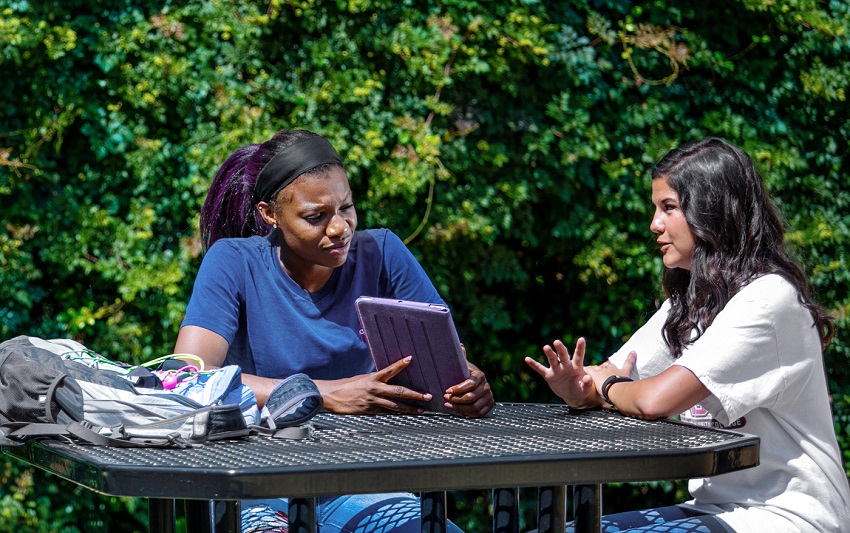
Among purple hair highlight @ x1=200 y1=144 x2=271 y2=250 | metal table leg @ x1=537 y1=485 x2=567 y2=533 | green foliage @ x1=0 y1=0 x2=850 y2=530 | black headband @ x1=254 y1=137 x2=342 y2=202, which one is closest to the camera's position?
metal table leg @ x1=537 y1=485 x2=567 y2=533

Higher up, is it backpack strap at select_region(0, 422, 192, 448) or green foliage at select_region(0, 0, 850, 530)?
green foliage at select_region(0, 0, 850, 530)

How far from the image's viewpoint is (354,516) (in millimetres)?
2570

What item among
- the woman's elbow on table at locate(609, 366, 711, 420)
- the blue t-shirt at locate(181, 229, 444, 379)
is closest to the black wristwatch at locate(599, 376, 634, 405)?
the woman's elbow on table at locate(609, 366, 711, 420)

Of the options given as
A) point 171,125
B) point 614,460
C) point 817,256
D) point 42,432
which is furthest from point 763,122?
point 42,432

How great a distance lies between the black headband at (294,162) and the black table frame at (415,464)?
33.5 inches

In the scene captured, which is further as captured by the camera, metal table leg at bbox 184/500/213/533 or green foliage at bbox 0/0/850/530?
green foliage at bbox 0/0/850/530

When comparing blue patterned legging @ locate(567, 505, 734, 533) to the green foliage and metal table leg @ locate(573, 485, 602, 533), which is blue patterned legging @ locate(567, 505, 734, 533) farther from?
the green foliage

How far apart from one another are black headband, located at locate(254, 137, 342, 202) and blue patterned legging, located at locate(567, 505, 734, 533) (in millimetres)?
1216

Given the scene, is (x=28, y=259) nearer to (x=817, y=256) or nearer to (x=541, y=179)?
(x=541, y=179)

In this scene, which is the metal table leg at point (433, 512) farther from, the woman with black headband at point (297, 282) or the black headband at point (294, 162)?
the black headband at point (294, 162)

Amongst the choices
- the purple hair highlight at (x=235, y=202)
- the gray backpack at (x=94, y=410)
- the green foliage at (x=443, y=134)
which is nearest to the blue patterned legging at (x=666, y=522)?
the gray backpack at (x=94, y=410)

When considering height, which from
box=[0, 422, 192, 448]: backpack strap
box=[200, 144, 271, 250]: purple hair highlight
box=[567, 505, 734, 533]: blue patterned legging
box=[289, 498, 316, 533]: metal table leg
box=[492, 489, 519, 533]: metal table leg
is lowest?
box=[567, 505, 734, 533]: blue patterned legging

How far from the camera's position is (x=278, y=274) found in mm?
3004

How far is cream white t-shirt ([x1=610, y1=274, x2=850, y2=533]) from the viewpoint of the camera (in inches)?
94.9
